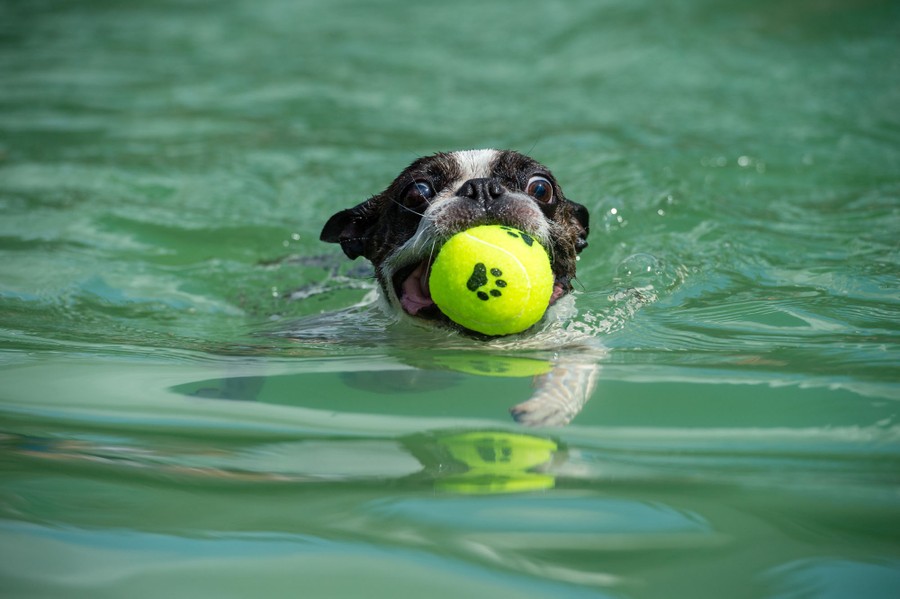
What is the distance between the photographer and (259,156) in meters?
8.96

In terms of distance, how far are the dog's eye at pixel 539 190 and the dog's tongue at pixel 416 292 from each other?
0.69m

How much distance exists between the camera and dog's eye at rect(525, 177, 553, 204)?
478 centimetres

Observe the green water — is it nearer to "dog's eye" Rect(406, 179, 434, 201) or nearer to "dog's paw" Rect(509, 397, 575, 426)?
"dog's paw" Rect(509, 397, 575, 426)

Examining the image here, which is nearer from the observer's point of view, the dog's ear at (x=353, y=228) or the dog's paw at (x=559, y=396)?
the dog's paw at (x=559, y=396)

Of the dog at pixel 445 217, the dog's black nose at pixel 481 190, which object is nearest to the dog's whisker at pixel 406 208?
the dog at pixel 445 217

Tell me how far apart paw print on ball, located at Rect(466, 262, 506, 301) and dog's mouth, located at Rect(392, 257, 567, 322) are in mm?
520

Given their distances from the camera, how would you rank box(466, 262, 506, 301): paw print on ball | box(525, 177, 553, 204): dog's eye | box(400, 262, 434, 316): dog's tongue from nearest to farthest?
box(466, 262, 506, 301): paw print on ball, box(400, 262, 434, 316): dog's tongue, box(525, 177, 553, 204): dog's eye

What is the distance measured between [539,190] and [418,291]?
82 cm

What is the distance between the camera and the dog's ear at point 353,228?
17.4 feet

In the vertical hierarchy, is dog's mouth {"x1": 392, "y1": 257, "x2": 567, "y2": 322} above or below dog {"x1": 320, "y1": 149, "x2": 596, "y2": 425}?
below

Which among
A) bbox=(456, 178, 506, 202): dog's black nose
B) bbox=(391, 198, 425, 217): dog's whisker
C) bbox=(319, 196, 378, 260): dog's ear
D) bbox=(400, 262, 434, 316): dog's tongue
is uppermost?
bbox=(456, 178, 506, 202): dog's black nose

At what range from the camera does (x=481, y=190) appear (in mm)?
4434

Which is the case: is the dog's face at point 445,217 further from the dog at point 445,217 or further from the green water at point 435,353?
the green water at point 435,353

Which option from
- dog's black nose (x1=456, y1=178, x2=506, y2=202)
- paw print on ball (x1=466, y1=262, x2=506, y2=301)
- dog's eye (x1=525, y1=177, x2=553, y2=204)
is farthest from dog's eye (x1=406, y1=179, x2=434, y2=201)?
paw print on ball (x1=466, y1=262, x2=506, y2=301)
